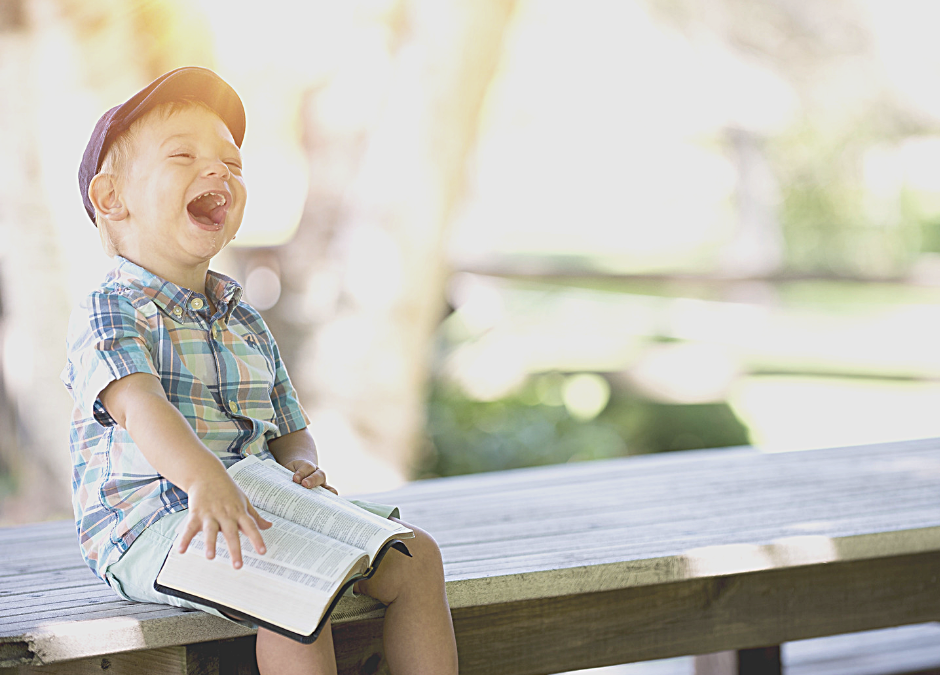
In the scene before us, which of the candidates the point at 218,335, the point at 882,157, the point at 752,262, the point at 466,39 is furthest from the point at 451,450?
the point at 882,157

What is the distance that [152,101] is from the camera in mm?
1462

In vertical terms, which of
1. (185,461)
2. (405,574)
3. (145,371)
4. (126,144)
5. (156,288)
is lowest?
(405,574)

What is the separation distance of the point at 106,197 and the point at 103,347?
0.86 feet

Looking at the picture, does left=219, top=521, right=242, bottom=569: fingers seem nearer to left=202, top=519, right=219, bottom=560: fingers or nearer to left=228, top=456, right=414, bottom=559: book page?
left=202, top=519, right=219, bottom=560: fingers

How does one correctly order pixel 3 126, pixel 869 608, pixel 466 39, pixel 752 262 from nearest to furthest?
pixel 869 608 < pixel 3 126 < pixel 466 39 < pixel 752 262

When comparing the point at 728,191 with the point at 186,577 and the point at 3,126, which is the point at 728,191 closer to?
the point at 3,126

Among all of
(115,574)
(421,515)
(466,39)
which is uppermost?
(466,39)

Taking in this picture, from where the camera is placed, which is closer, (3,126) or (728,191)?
(3,126)

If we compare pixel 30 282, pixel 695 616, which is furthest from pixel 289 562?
pixel 30 282

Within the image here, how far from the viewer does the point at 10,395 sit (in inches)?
197

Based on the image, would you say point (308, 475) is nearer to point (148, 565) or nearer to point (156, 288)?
point (148, 565)

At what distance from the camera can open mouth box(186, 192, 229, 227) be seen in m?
1.51

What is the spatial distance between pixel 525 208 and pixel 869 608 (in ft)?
55.5

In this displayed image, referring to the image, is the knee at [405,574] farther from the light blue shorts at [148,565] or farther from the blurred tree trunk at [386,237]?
the blurred tree trunk at [386,237]
